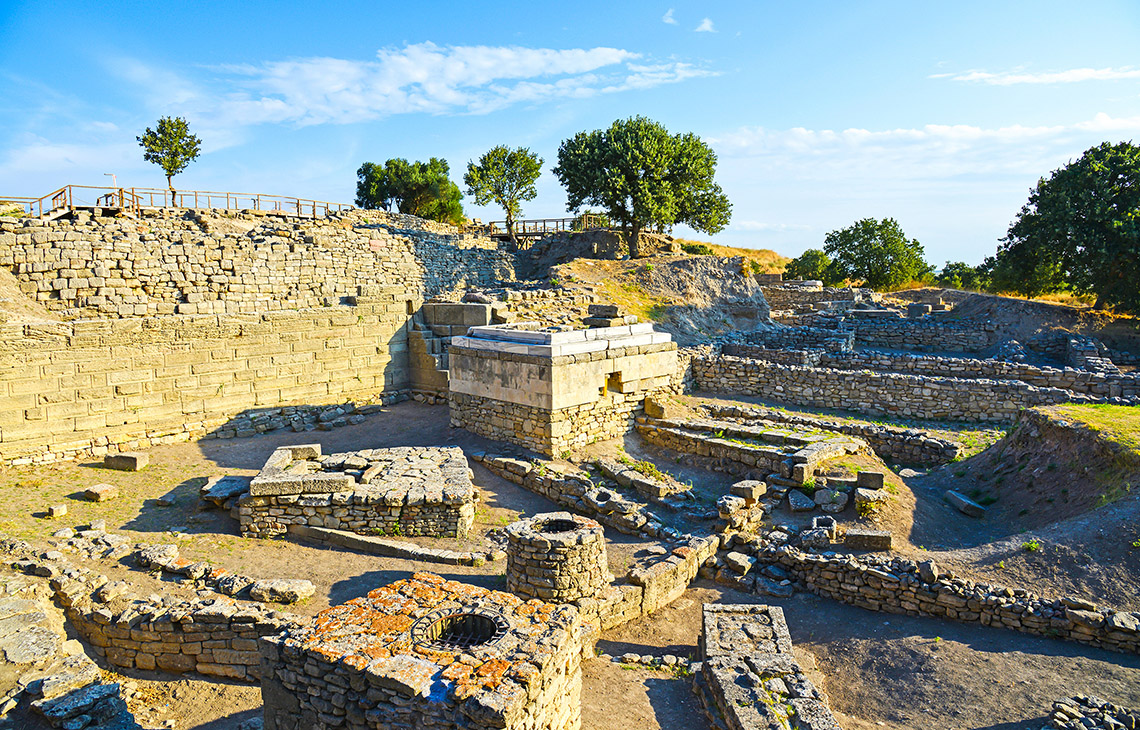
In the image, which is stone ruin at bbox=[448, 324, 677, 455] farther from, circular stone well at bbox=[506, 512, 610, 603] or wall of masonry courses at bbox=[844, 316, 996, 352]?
wall of masonry courses at bbox=[844, 316, 996, 352]

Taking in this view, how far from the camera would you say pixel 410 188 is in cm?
5438

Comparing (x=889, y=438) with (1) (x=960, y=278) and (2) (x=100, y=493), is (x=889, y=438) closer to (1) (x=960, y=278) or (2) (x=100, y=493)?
(2) (x=100, y=493)

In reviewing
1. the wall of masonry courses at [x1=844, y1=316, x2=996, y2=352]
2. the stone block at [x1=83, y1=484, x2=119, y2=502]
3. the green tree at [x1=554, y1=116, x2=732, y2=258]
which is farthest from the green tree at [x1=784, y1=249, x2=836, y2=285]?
the stone block at [x1=83, y1=484, x2=119, y2=502]

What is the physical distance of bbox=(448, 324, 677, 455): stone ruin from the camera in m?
12.0

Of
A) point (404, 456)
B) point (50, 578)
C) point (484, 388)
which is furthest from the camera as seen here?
point (484, 388)

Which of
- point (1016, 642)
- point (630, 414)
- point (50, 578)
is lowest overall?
point (1016, 642)

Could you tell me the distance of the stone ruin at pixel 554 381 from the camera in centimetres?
1202

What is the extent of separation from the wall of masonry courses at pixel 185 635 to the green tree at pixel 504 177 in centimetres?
4065

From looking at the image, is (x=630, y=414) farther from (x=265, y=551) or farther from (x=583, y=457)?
(x=265, y=551)

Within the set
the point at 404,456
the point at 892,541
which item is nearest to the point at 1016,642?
the point at 892,541

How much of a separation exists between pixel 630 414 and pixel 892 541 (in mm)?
5849

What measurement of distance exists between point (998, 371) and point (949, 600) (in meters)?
11.0

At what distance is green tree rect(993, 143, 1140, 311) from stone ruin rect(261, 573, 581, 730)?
1032 inches

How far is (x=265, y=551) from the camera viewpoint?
939cm
